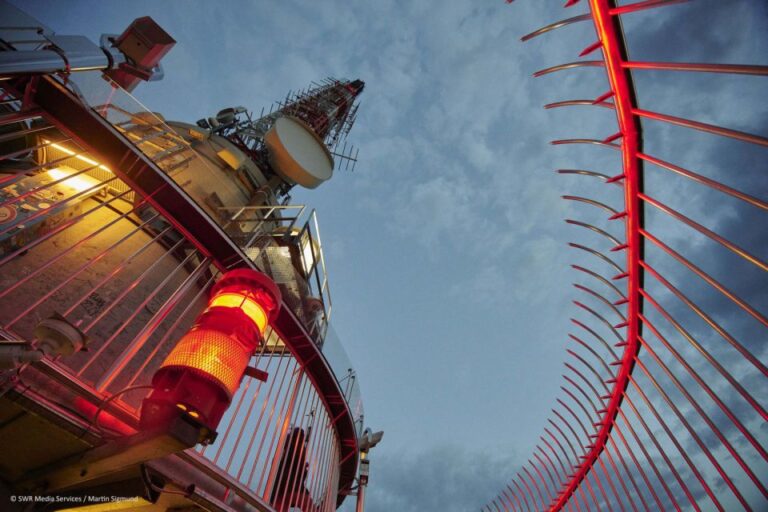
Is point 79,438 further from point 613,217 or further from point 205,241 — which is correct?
point 613,217

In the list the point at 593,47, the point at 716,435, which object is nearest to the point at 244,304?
the point at 593,47

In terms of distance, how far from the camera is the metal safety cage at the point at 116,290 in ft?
9.55

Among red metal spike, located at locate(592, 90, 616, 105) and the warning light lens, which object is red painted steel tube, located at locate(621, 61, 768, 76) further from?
the warning light lens

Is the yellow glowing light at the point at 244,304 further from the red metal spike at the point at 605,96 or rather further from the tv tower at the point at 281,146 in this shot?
the tv tower at the point at 281,146

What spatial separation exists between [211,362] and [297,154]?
422 inches

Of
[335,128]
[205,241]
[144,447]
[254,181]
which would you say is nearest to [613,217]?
[144,447]

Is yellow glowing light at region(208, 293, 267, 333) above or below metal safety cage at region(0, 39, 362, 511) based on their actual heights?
below

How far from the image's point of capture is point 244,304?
2.47 metres

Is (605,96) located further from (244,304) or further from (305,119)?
(305,119)

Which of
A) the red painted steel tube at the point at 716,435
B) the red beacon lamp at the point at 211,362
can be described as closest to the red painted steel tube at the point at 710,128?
the red painted steel tube at the point at 716,435

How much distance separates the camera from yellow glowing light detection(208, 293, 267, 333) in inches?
96.4

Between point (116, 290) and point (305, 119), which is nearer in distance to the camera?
point (116, 290)

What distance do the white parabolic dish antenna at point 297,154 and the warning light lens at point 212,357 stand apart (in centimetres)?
1024

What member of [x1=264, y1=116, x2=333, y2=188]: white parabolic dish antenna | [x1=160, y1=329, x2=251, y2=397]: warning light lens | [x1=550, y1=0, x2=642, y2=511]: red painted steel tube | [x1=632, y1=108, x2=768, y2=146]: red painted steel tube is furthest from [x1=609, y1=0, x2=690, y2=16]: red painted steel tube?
[x1=264, y1=116, x2=333, y2=188]: white parabolic dish antenna
